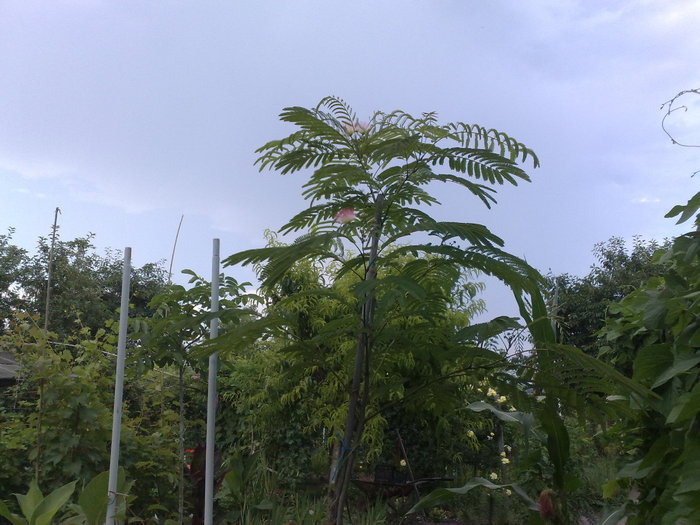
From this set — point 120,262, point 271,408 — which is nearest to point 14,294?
point 120,262

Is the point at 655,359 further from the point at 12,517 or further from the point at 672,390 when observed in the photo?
the point at 12,517

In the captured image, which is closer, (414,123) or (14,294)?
(414,123)

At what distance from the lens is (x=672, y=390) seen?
1.58 metres

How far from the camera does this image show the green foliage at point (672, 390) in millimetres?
1292

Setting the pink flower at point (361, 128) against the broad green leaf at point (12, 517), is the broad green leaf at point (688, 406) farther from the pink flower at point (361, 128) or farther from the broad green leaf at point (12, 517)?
the broad green leaf at point (12, 517)

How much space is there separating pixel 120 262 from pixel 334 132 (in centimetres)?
1990

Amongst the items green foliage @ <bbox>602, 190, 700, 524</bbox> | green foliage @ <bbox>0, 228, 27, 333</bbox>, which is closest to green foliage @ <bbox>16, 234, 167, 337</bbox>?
green foliage @ <bbox>0, 228, 27, 333</bbox>

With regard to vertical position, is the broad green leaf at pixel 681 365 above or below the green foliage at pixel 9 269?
below

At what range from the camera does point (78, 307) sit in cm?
1645

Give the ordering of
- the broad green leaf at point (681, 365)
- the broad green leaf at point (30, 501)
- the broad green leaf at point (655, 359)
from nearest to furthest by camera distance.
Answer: the broad green leaf at point (681, 365), the broad green leaf at point (655, 359), the broad green leaf at point (30, 501)

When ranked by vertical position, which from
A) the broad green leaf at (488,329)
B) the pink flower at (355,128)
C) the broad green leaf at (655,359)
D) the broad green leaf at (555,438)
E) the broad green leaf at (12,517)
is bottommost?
the broad green leaf at (12,517)

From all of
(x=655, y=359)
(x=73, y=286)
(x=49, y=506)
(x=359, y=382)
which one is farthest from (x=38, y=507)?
(x=73, y=286)

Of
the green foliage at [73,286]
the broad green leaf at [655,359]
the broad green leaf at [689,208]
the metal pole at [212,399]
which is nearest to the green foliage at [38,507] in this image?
the metal pole at [212,399]

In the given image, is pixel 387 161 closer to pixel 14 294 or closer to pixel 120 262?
pixel 14 294
